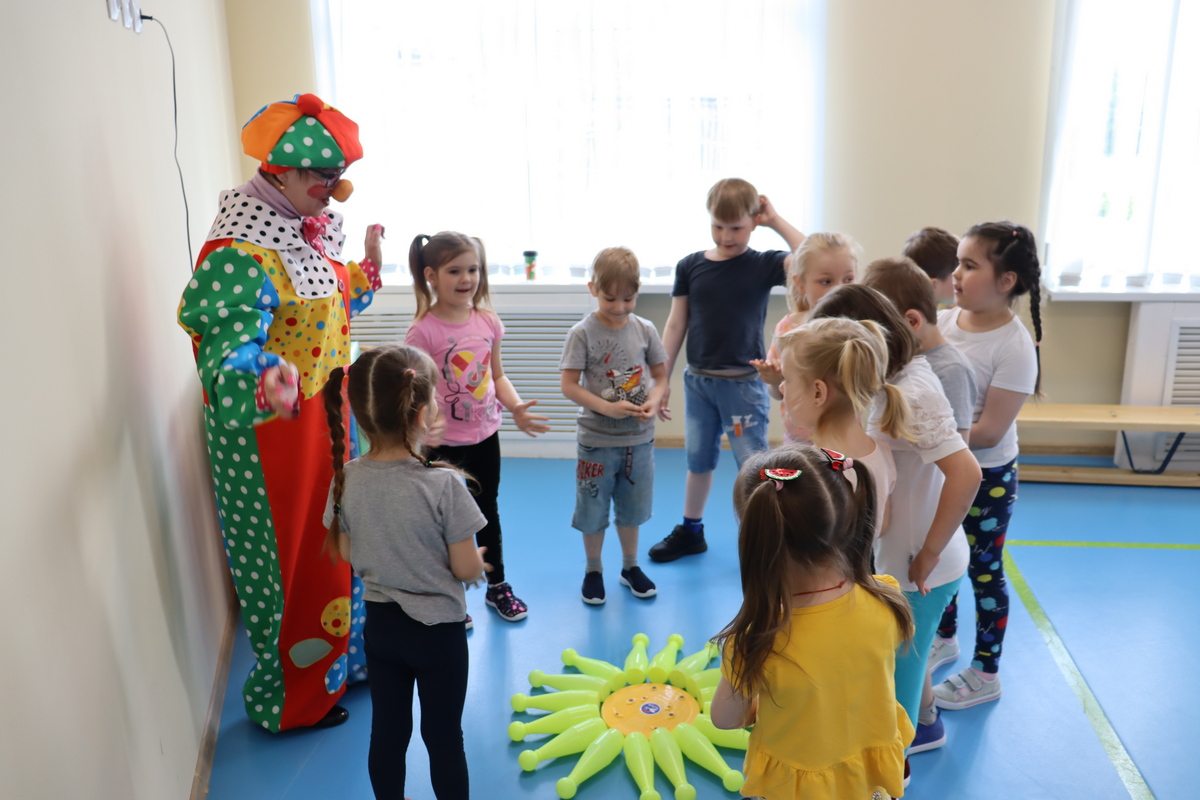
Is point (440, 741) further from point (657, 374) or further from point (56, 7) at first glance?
point (56, 7)

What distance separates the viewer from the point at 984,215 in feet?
13.9

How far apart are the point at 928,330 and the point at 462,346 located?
137cm

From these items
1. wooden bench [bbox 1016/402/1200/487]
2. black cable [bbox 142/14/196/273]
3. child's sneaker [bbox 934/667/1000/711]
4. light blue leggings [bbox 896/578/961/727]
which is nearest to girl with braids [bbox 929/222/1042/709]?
child's sneaker [bbox 934/667/1000/711]

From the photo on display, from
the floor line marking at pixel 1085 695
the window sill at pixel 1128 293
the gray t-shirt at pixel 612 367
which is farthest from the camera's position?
the window sill at pixel 1128 293

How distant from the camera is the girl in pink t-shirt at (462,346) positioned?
8.60 feet

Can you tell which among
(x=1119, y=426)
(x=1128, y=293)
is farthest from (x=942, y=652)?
(x=1128, y=293)

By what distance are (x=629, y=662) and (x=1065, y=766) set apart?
1.16m

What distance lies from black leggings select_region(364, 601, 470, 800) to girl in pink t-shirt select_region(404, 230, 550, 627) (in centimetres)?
81

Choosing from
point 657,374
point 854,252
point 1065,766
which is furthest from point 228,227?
point 1065,766

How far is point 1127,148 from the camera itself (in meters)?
3.99

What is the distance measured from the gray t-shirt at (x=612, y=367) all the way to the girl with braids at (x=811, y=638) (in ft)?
4.64

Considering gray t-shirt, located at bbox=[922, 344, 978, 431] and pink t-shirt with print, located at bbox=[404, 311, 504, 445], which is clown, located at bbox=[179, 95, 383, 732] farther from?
gray t-shirt, located at bbox=[922, 344, 978, 431]

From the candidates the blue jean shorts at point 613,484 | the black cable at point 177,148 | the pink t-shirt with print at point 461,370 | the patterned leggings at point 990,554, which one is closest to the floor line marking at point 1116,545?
the patterned leggings at point 990,554

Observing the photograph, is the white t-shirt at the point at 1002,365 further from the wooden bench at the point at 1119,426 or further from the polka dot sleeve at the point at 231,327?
the wooden bench at the point at 1119,426
